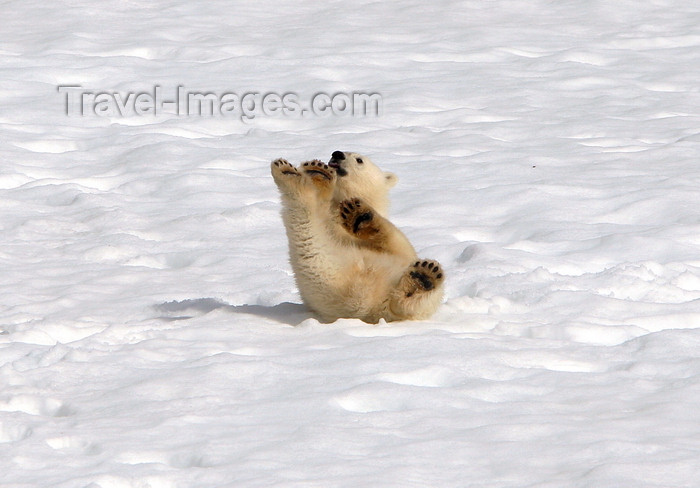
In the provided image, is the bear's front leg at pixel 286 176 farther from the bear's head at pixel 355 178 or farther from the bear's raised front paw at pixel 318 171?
the bear's head at pixel 355 178

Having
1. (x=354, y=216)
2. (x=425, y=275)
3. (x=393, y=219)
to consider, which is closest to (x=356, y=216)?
(x=354, y=216)

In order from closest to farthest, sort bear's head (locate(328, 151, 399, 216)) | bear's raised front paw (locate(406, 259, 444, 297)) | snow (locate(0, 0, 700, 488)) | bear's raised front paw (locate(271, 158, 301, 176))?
snow (locate(0, 0, 700, 488)) < bear's raised front paw (locate(271, 158, 301, 176)) < bear's raised front paw (locate(406, 259, 444, 297)) < bear's head (locate(328, 151, 399, 216))

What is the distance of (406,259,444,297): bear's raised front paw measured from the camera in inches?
196

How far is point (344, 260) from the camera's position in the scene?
504 centimetres

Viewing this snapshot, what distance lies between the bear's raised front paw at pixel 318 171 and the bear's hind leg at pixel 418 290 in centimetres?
56

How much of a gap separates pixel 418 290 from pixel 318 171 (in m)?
0.72

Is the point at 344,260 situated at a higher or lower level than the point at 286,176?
lower

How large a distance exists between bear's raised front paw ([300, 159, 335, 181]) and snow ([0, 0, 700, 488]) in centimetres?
69

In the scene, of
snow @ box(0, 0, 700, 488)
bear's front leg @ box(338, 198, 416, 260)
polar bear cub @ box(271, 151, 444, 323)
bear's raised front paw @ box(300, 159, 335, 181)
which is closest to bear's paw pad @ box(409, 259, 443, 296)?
polar bear cub @ box(271, 151, 444, 323)

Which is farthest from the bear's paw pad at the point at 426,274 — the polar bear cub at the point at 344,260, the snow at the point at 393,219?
the snow at the point at 393,219

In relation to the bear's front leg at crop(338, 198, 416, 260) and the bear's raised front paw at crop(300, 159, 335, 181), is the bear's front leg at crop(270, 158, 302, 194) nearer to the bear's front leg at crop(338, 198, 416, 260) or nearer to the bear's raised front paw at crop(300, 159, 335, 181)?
the bear's raised front paw at crop(300, 159, 335, 181)

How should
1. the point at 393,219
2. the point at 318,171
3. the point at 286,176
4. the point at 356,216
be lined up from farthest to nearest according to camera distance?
the point at 393,219, the point at 356,216, the point at 318,171, the point at 286,176

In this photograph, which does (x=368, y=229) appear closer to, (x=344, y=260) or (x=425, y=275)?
(x=344, y=260)

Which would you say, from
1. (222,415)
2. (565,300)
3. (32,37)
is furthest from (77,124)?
(222,415)
